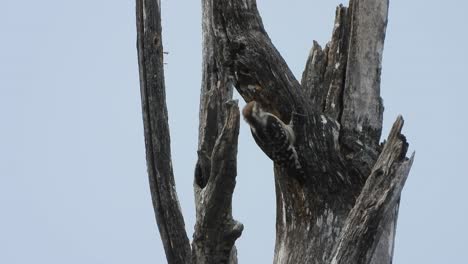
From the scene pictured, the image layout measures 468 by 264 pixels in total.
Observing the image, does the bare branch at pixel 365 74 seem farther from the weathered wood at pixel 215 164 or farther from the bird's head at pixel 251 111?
the bird's head at pixel 251 111

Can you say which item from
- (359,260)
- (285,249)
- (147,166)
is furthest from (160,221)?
(359,260)

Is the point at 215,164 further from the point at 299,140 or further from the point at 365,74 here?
the point at 365,74

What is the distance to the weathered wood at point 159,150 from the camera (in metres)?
8.40

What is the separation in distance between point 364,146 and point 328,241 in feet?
2.95

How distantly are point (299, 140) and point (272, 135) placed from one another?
0.51 m

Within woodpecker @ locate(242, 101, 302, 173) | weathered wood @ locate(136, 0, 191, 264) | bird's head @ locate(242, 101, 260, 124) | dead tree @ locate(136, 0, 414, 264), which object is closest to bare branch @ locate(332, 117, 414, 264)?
dead tree @ locate(136, 0, 414, 264)

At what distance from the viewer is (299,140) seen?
8352 mm

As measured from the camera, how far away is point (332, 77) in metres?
9.03

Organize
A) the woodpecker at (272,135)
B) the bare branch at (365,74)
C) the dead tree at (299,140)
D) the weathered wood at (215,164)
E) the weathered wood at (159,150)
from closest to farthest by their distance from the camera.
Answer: the weathered wood at (215,164), the woodpecker at (272,135), the dead tree at (299,140), the weathered wood at (159,150), the bare branch at (365,74)

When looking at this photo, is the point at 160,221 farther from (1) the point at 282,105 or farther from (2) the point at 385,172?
(2) the point at 385,172

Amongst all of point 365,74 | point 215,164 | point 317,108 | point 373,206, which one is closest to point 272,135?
point 215,164

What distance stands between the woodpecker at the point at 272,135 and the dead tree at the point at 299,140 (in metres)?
0.12

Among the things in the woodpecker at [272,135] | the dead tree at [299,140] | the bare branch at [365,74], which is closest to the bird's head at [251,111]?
the woodpecker at [272,135]

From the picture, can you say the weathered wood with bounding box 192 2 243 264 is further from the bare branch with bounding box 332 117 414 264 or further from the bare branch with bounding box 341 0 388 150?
the bare branch with bounding box 341 0 388 150
